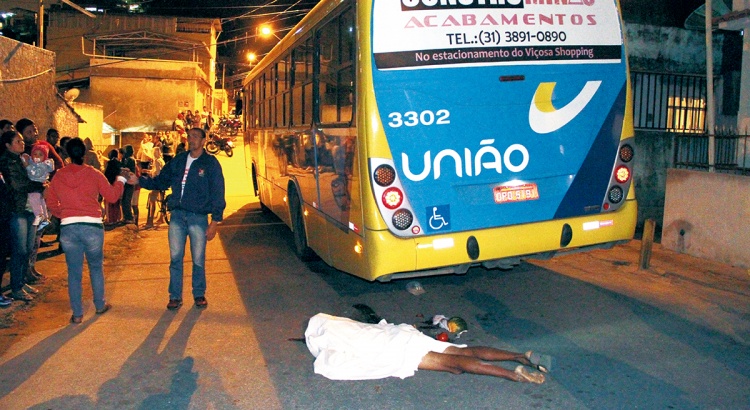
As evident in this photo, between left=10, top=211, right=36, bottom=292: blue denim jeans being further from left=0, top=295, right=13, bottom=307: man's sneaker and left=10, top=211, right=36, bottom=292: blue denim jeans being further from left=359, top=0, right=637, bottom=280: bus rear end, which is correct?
left=359, top=0, right=637, bottom=280: bus rear end

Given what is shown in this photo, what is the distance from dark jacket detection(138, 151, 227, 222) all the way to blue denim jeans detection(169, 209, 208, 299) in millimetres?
116

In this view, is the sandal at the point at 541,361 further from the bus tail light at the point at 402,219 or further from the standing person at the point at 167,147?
the standing person at the point at 167,147

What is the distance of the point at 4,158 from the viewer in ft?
24.4

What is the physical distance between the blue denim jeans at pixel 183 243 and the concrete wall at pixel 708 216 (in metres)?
6.79

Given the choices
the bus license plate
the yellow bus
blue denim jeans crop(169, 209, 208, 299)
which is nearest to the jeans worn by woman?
blue denim jeans crop(169, 209, 208, 299)

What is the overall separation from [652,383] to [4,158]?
22.2ft

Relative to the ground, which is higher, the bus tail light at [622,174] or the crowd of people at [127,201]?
the bus tail light at [622,174]

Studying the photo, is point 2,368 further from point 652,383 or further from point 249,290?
point 652,383

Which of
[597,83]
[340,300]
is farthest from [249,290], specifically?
[597,83]

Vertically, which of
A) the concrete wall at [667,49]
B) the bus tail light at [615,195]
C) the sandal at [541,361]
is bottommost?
the sandal at [541,361]

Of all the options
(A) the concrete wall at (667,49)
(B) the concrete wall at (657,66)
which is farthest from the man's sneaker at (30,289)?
(A) the concrete wall at (667,49)

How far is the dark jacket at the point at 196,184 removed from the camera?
23.3ft

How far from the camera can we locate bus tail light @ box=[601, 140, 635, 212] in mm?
6910

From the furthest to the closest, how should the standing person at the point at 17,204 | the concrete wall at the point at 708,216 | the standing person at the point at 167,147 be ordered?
1. the standing person at the point at 167,147
2. the concrete wall at the point at 708,216
3. the standing person at the point at 17,204
